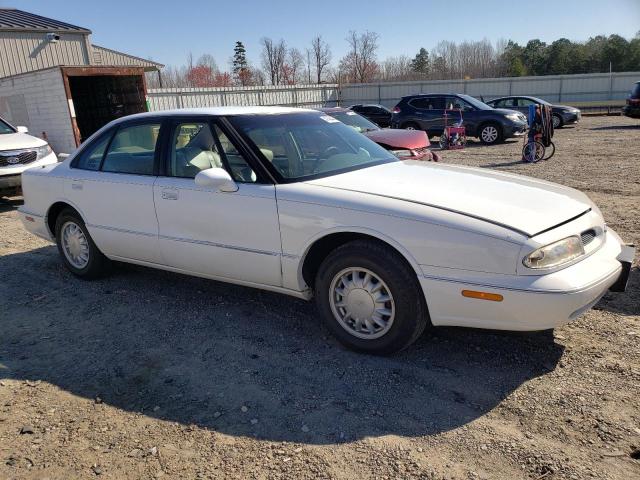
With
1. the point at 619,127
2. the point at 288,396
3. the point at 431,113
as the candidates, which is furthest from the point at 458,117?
the point at 288,396

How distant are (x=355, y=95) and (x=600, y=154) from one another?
973 inches

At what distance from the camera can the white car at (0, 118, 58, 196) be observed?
8.80 m

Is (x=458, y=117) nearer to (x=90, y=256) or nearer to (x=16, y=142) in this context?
(x=16, y=142)

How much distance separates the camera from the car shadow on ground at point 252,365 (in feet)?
9.35

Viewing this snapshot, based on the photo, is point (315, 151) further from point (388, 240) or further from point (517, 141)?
point (517, 141)

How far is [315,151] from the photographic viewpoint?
13.5 feet

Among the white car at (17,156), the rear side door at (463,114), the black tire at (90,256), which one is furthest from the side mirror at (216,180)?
the rear side door at (463,114)

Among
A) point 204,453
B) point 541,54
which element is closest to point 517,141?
point 204,453

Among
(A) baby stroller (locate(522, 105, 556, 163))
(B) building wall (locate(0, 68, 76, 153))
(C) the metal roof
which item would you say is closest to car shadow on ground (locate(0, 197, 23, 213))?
(B) building wall (locate(0, 68, 76, 153))

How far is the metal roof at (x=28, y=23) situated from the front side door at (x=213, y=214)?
21.9 meters

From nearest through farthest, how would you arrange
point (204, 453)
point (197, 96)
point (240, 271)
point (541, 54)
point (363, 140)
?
point (204, 453), point (240, 271), point (363, 140), point (197, 96), point (541, 54)

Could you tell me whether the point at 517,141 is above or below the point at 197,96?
below

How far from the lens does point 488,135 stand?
1759 centimetres

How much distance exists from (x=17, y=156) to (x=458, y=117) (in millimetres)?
13962
